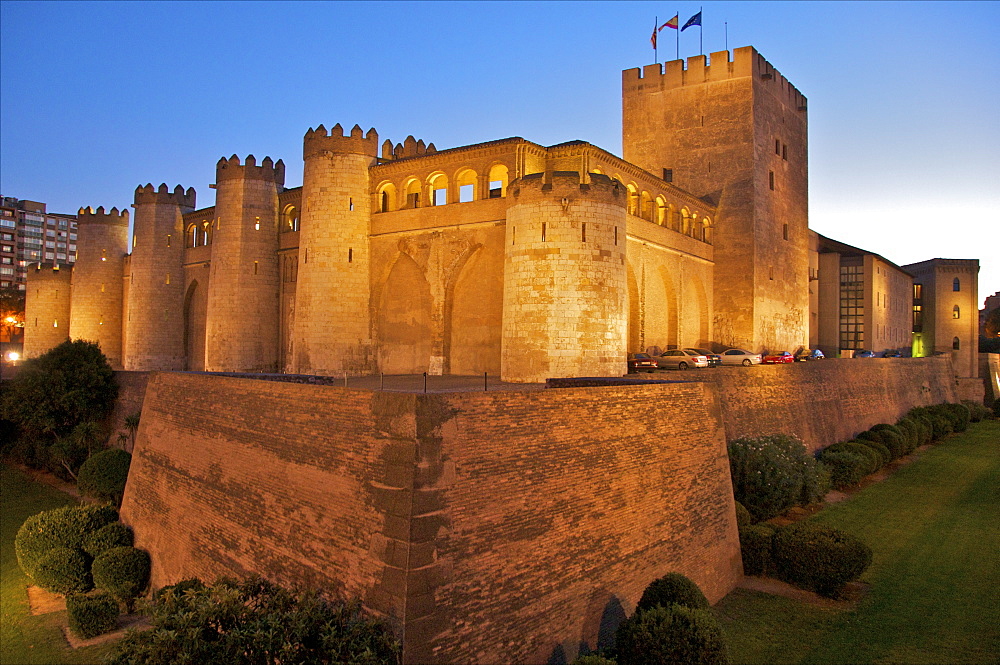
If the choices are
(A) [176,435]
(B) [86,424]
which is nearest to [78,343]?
(B) [86,424]

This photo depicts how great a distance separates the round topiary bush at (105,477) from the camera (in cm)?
2083

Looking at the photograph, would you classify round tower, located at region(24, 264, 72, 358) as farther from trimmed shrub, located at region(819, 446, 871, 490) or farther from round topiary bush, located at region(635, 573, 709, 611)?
trimmed shrub, located at region(819, 446, 871, 490)

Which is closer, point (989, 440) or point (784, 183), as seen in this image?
point (989, 440)

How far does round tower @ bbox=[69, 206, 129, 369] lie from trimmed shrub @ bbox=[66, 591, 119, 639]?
2989 centimetres

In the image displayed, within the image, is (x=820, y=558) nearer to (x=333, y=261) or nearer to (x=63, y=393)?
(x=333, y=261)

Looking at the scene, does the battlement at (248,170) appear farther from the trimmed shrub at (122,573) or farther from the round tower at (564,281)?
the trimmed shrub at (122,573)

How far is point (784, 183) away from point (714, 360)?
17.2 meters

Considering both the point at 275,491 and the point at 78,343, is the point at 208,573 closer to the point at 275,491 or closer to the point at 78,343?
the point at 275,491

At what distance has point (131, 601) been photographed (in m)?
16.3

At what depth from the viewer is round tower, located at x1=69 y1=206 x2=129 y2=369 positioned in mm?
41625

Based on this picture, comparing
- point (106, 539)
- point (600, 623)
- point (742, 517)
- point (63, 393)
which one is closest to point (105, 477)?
point (106, 539)

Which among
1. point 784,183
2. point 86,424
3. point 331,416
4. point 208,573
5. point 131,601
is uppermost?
Result: point 784,183

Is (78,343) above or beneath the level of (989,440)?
above

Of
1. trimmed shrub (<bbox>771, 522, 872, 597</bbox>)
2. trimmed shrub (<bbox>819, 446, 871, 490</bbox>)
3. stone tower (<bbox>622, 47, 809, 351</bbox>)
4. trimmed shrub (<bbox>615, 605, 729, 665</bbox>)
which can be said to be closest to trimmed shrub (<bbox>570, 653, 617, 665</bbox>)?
trimmed shrub (<bbox>615, 605, 729, 665</bbox>)
